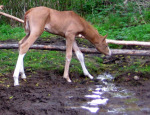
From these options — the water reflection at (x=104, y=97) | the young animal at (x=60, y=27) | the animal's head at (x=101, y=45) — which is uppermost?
the young animal at (x=60, y=27)

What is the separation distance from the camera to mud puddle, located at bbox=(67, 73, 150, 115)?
5.37 m

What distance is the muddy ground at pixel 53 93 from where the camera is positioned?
17.3ft

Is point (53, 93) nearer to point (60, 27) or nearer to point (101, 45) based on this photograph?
point (60, 27)

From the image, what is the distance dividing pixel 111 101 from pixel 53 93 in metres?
1.22

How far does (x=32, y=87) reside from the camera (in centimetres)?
681

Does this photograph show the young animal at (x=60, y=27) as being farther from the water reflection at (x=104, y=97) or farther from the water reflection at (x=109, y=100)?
the water reflection at (x=109, y=100)

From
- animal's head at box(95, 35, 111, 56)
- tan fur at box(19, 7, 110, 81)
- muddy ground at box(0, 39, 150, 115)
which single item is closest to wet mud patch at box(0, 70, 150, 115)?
muddy ground at box(0, 39, 150, 115)

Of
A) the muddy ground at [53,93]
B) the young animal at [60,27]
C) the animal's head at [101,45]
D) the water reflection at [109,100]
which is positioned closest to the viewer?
the muddy ground at [53,93]

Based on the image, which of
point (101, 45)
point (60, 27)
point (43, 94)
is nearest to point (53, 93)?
point (43, 94)

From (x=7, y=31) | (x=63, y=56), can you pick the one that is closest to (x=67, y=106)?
(x=63, y=56)

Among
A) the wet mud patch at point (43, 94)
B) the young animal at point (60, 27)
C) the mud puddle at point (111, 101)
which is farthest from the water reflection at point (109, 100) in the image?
the young animal at point (60, 27)

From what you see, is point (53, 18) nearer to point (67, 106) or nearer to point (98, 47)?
point (98, 47)

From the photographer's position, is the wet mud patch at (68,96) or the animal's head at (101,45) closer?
the wet mud patch at (68,96)

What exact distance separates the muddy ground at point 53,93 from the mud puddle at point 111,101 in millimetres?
33
